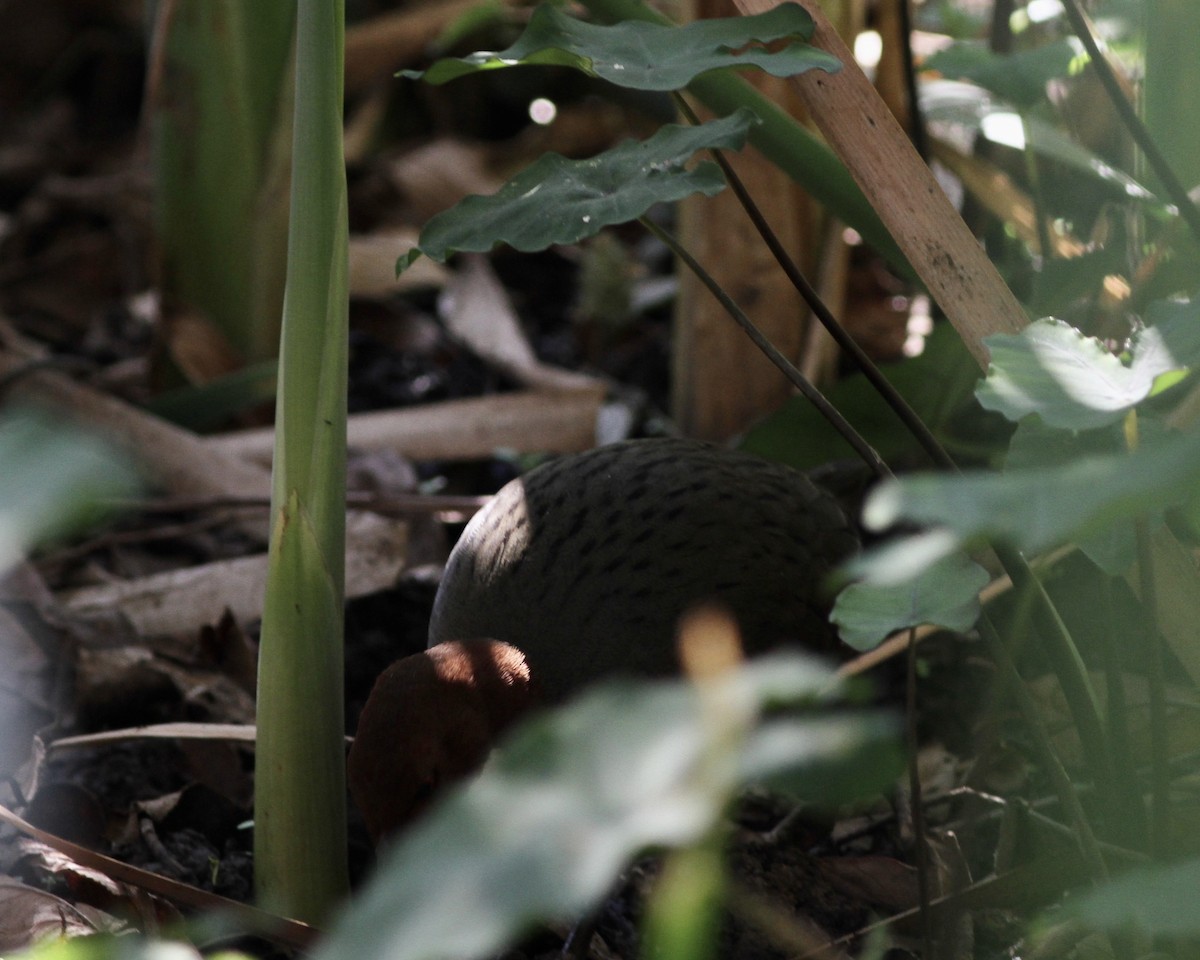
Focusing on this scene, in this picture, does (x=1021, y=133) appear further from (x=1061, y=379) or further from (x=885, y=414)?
(x=1061, y=379)

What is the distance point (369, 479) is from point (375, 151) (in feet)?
4.94

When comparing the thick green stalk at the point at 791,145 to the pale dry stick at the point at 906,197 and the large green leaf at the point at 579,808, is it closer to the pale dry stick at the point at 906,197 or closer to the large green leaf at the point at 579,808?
the pale dry stick at the point at 906,197

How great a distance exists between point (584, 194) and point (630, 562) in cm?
35

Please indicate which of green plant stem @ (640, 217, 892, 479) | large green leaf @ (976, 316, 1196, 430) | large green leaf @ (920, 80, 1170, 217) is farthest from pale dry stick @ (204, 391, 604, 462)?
large green leaf @ (976, 316, 1196, 430)

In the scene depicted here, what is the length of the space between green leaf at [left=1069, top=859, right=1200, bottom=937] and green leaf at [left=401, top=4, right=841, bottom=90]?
2.21ft

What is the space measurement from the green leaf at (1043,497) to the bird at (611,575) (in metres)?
0.70

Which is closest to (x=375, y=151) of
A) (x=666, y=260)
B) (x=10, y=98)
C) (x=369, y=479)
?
(x=666, y=260)

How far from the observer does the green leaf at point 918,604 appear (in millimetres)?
845

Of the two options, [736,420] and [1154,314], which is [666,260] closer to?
[736,420]

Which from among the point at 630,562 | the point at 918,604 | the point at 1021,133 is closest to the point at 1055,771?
the point at 918,604

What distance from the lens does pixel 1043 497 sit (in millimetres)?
460

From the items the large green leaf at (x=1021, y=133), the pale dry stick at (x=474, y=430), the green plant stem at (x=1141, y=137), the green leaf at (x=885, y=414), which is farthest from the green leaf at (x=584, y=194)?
the pale dry stick at (x=474, y=430)

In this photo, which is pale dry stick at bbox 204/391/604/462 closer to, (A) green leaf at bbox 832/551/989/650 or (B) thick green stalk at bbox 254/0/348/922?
(B) thick green stalk at bbox 254/0/348/922

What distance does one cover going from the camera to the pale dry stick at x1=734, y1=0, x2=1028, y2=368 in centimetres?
104
